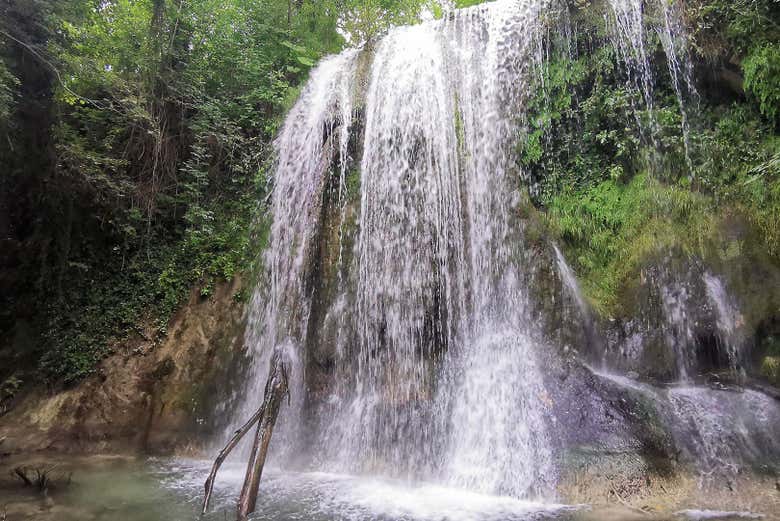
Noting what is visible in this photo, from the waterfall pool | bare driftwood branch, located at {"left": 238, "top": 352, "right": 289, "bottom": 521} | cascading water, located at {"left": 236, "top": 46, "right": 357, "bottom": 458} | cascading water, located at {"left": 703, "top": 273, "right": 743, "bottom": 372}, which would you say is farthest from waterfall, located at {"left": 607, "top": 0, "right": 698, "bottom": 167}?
bare driftwood branch, located at {"left": 238, "top": 352, "right": 289, "bottom": 521}

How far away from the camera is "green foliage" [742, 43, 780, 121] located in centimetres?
607

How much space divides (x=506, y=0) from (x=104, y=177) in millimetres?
8384

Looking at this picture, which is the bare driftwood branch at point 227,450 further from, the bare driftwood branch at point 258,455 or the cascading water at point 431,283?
the cascading water at point 431,283

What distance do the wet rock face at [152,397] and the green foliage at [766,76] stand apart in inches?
334

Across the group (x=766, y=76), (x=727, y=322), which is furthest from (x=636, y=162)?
(x=727, y=322)

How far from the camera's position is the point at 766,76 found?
6145 mm

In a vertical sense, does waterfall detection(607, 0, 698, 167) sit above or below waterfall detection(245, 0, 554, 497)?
above

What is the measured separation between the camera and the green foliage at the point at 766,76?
6070 millimetres

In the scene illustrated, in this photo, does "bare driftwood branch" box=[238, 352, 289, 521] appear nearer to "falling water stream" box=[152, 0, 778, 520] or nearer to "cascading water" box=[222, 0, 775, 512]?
"falling water stream" box=[152, 0, 778, 520]

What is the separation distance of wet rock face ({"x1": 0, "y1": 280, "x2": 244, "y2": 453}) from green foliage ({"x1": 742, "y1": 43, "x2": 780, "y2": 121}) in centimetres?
848

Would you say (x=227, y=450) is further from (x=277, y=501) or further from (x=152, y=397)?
(x=152, y=397)

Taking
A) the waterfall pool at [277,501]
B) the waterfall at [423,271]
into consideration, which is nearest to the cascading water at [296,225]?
the waterfall at [423,271]

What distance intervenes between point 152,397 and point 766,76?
404 inches

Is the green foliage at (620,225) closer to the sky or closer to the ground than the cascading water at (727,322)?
closer to the sky
